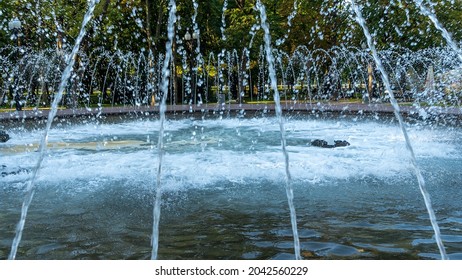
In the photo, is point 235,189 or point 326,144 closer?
point 235,189

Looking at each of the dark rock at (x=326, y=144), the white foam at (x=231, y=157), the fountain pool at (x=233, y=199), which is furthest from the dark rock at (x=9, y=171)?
the dark rock at (x=326, y=144)

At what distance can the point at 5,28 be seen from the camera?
→ 24.8 meters

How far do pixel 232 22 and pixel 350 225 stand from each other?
24.2 meters

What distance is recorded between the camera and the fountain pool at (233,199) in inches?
160

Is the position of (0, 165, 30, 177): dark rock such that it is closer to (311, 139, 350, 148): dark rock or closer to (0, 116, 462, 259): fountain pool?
(0, 116, 462, 259): fountain pool

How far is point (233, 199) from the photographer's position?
569 centimetres

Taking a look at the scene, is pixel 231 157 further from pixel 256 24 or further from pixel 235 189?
pixel 256 24

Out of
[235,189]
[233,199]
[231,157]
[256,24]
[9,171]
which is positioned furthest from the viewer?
[256,24]

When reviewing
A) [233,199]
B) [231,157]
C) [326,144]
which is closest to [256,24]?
[326,144]

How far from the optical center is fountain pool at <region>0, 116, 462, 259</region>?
4.06 m

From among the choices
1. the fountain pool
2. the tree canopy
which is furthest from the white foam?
the tree canopy

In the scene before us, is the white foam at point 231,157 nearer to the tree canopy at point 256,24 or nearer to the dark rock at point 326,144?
the dark rock at point 326,144

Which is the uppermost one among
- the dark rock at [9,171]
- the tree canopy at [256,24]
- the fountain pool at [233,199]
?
the tree canopy at [256,24]

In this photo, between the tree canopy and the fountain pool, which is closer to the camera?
the fountain pool
